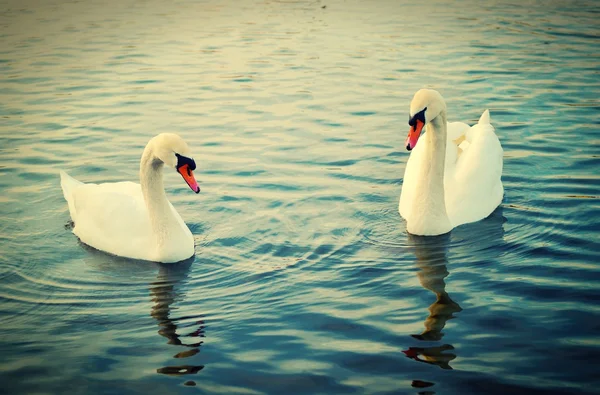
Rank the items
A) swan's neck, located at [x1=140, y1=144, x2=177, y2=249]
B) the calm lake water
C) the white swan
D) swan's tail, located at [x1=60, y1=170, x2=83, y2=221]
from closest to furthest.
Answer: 1. the calm lake water
2. swan's neck, located at [x1=140, y1=144, x2=177, y2=249]
3. the white swan
4. swan's tail, located at [x1=60, y1=170, x2=83, y2=221]

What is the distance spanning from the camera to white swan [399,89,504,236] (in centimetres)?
885

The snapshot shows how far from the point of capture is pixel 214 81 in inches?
719

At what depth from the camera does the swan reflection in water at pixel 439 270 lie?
6.37m

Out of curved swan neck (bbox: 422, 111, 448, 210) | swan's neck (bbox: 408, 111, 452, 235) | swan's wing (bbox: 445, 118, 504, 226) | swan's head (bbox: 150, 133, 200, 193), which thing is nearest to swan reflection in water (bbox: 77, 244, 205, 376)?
swan's head (bbox: 150, 133, 200, 193)

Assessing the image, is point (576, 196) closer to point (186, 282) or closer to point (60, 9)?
point (186, 282)

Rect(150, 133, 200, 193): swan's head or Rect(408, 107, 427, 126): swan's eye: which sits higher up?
Rect(408, 107, 427, 126): swan's eye

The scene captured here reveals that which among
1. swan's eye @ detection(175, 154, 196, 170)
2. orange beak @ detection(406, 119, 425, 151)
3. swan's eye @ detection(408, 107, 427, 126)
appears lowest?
swan's eye @ detection(175, 154, 196, 170)

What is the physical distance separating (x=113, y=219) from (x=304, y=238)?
6.98 feet

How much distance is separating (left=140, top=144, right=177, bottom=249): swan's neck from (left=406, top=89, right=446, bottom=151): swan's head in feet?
8.69

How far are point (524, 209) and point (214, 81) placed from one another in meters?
10.0

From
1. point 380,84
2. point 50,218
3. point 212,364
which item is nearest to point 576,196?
point 212,364

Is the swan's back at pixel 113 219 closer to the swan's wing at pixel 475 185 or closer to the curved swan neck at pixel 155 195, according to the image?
the curved swan neck at pixel 155 195

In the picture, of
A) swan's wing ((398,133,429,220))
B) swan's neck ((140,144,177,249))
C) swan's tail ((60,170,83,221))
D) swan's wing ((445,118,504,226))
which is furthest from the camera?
swan's tail ((60,170,83,221))

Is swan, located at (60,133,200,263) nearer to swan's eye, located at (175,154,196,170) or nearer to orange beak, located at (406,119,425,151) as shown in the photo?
swan's eye, located at (175,154,196,170)
